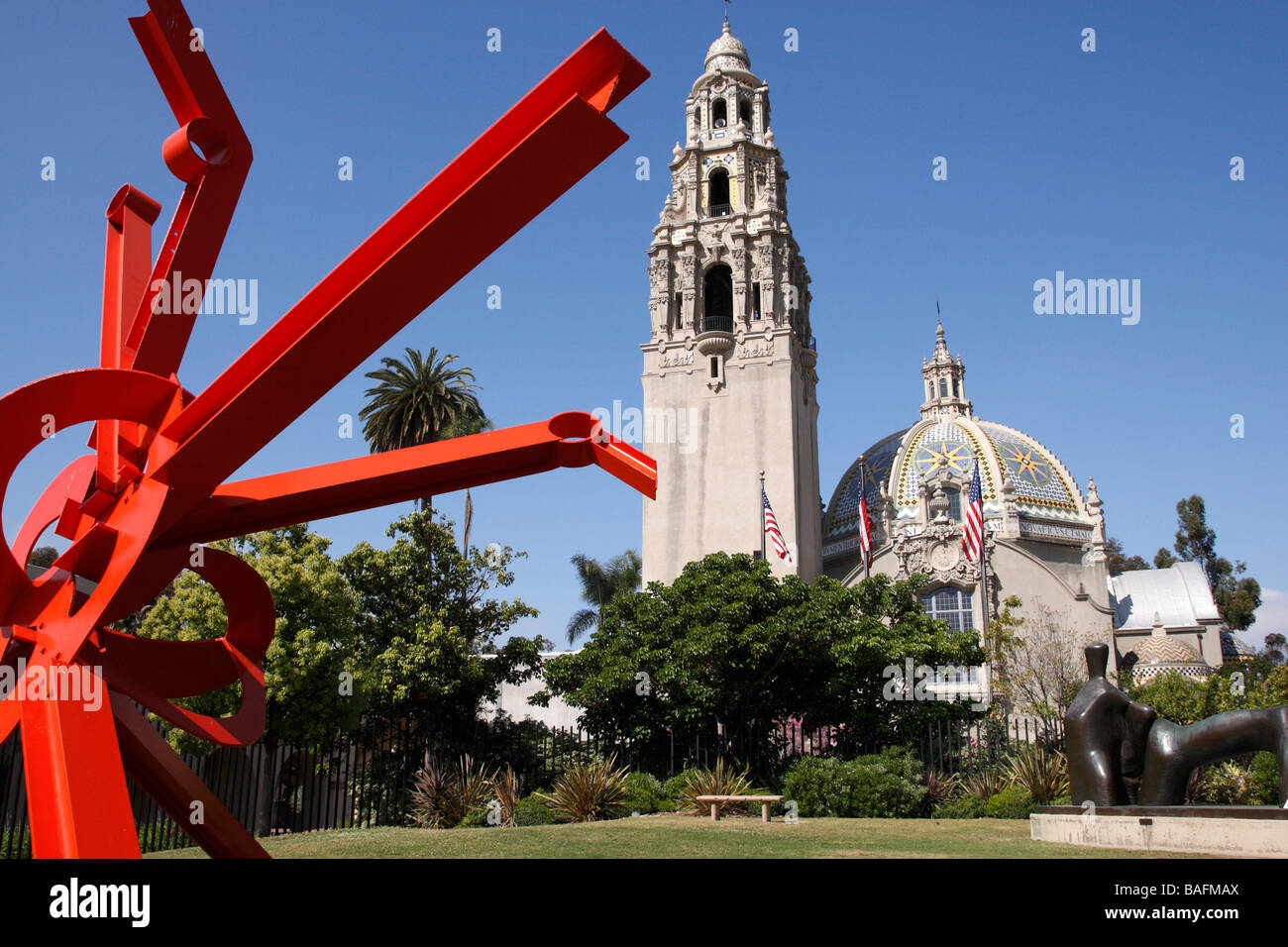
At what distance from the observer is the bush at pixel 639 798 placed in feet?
69.4

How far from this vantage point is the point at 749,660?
2828cm

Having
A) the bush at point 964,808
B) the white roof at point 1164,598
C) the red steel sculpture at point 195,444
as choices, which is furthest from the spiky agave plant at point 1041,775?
the white roof at point 1164,598

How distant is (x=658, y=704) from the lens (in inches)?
1143

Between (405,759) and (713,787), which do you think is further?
(405,759)

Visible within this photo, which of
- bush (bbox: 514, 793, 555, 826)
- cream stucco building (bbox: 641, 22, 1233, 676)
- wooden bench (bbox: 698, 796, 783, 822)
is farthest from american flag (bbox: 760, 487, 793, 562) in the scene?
bush (bbox: 514, 793, 555, 826)

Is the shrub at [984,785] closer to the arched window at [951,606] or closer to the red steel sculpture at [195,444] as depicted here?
the red steel sculpture at [195,444]

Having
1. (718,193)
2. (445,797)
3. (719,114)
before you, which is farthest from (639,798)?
(719,114)

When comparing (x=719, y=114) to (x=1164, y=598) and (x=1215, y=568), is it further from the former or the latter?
(x=1215, y=568)

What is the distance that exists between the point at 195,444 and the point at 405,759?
21.3 meters

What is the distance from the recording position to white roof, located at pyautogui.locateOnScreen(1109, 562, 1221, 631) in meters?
55.2

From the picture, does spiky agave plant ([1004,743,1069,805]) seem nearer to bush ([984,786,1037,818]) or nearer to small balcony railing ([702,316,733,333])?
bush ([984,786,1037,818])
